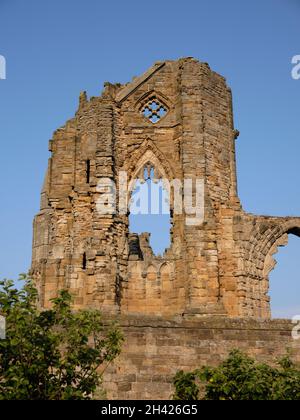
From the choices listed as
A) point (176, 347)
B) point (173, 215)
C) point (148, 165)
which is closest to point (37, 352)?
point (176, 347)

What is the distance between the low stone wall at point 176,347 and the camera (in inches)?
458

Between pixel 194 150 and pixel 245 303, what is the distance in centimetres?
485

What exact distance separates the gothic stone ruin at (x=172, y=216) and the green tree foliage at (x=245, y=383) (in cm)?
747

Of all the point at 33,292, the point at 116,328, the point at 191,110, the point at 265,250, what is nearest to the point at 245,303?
the point at 265,250

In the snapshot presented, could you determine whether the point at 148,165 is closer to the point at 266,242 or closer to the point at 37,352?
the point at 266,242

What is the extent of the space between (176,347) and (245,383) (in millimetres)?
4023

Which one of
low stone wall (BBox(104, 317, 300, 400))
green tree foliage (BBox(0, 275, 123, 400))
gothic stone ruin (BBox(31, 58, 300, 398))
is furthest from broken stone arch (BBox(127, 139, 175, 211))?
green tree foliage (BBox(0, 275, 123, 400))

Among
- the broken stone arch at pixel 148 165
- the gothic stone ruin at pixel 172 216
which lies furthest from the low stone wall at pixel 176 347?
the broken stone arch at pixel 148 165

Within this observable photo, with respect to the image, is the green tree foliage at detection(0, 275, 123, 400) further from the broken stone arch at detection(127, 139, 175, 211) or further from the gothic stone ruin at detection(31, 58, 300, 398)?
the broken stone arch at detection(127, 139, 175, 211)

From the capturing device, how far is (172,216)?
18984 millimetres

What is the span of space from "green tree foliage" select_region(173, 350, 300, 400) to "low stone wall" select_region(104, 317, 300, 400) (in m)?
2.82

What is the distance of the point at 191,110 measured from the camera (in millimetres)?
19406
